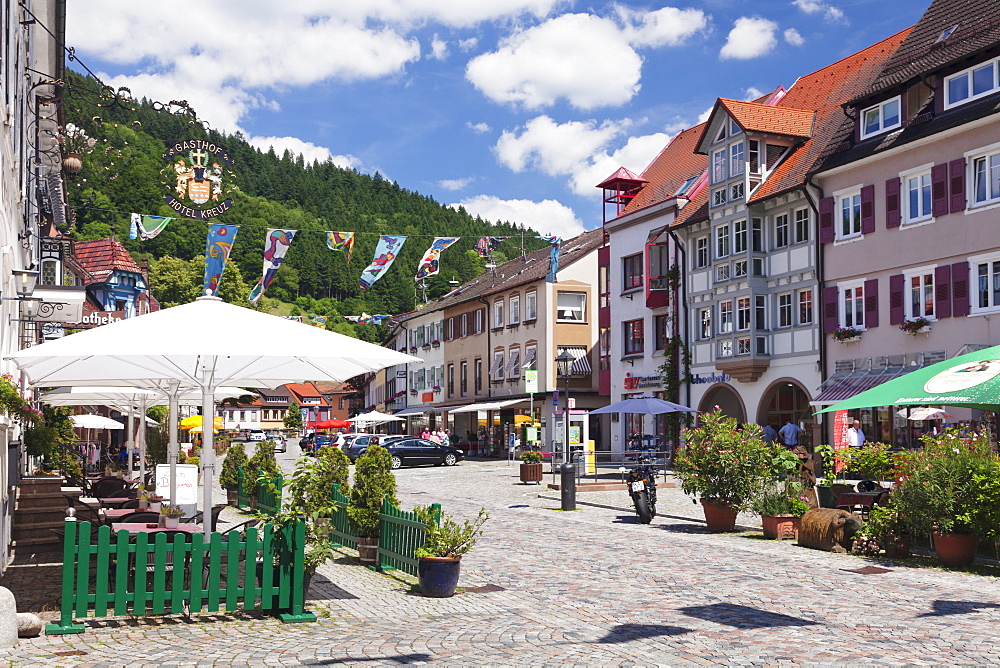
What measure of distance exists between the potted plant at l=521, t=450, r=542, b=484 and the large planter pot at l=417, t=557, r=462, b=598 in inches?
818

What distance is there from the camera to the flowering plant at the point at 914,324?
2789 centimetres

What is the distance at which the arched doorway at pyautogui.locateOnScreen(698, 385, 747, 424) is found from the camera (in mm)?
37438

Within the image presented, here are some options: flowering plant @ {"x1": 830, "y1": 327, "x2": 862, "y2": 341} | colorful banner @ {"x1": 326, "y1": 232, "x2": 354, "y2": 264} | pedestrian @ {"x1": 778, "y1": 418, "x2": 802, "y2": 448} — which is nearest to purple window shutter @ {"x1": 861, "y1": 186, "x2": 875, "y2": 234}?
flowering plant @ {"x1": 830, "y1": 327, "x2": 862, "y2": 341}

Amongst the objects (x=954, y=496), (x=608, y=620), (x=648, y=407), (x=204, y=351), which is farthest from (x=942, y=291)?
(x=204, y=351)

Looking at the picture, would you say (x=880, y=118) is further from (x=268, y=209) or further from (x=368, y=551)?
(x=368, y=551)

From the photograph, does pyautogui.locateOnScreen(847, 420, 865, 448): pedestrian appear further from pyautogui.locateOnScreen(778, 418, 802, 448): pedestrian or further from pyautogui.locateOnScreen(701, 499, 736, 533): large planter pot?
pyautogui.locateOnScreen(701, 499, 736, 533): large planter pot

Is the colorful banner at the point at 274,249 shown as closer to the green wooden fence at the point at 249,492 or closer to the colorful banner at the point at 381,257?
the colorful banner at the point at 381,257

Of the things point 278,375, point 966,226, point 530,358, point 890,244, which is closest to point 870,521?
point 278,375

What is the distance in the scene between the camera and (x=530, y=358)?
54.5m

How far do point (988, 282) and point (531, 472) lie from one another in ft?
45.5

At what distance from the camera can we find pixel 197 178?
14.2 metres

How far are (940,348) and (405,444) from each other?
2539 cm

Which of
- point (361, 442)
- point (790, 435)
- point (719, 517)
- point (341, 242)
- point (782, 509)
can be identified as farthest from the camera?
point (361, 442)

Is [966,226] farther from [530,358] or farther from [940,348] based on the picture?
[530,358]
